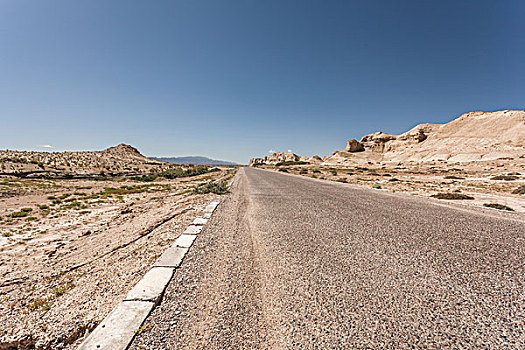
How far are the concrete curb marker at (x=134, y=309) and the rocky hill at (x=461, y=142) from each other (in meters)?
64.6

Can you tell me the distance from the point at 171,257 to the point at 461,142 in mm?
85033

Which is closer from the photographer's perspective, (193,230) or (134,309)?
(134,309)

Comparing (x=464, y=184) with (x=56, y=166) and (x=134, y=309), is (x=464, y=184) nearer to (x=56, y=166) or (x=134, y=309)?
(x=134, y=309)

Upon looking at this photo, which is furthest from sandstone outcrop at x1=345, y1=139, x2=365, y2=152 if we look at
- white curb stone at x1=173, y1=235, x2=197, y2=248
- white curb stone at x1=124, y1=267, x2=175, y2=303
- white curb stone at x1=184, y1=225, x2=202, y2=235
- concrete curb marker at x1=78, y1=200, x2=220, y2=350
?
white curb stone at x1=124, y1=267, x2=175, y2=303

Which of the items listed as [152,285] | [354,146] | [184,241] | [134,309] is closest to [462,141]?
[354,146]

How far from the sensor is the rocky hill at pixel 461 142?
168 feet

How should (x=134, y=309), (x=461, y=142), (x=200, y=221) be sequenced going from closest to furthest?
1. (x=134, y=309)
2. (x=200, y=221)
3. (x=461, y=142)

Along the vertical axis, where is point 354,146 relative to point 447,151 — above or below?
above

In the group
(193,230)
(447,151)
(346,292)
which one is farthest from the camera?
(447,151)

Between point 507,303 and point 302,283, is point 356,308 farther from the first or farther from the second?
point 507,303

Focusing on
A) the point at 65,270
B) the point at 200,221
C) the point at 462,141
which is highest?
the point at 462,141

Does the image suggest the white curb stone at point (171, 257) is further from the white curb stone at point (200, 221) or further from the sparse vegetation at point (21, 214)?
the sparse vegetation at point (21, 214)

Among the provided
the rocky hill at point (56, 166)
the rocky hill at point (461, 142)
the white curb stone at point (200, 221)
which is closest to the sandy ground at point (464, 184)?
the white curb stone at point (200, 221)

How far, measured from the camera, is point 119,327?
6.23 ft
